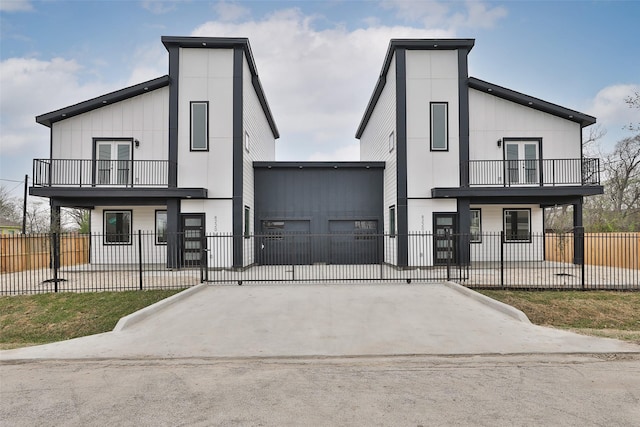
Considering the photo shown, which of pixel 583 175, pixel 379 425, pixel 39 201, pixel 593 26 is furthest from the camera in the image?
pixel 39 201

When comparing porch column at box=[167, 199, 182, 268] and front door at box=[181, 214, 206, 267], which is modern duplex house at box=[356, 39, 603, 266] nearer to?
front door at box=[181, 214, 206, 267]

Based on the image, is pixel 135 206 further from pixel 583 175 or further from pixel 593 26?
pixel 593 26

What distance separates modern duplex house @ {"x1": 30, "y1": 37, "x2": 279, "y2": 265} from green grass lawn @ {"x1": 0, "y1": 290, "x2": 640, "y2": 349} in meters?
5.89

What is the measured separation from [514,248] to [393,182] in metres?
7.66

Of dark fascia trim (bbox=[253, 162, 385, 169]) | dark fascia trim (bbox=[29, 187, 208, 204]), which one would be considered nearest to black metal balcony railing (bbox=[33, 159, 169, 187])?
dark fascia trim (bbox=[29, 187, 208, 204])

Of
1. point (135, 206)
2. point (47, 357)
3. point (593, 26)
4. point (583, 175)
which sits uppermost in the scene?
point (593, 26)

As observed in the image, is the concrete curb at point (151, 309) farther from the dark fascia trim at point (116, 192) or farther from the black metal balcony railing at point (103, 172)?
the black metal balcony railing at point (103, 172)

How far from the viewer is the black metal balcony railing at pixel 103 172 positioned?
18.1 meters

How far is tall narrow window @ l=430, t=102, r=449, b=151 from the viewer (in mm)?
17844

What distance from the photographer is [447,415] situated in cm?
421

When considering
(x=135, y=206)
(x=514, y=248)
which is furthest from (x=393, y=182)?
(x=135, y=206)

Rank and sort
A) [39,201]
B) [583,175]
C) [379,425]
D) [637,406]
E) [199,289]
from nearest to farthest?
[379,425]
[637,406]
[199,289]
[583,175]
[39,201]

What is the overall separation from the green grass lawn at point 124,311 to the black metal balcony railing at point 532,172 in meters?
8.12

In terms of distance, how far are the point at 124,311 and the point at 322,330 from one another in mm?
5664
